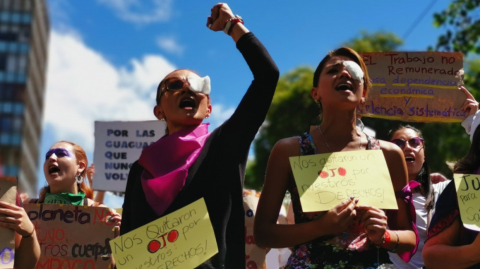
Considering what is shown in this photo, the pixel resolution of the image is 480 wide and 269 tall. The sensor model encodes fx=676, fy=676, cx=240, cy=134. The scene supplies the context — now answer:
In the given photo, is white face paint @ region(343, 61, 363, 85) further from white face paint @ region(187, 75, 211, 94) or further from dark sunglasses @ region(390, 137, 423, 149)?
dark sunglasses @ region(390, 137, 423, 149)

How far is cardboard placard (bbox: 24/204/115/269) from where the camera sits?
14.0 feet

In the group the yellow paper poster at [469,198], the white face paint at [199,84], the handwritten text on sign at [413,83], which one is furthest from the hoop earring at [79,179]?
the yellow paper poster at [469,198]

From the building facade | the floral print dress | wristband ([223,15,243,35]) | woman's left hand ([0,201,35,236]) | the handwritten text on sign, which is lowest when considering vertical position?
the floral print dress

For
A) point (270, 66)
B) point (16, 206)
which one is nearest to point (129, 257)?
point (16, 206)

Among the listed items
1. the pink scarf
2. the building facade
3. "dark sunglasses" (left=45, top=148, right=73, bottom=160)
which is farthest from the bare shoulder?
the building facade

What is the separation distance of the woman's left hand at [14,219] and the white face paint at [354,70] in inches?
64.2

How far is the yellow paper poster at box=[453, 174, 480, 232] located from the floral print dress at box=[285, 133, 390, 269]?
1.18 ft

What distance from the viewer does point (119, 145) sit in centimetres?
686

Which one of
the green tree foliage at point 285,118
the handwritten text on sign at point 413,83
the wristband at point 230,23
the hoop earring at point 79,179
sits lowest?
the hoop earring at point 79,179

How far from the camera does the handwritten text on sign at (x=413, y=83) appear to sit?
484 cm

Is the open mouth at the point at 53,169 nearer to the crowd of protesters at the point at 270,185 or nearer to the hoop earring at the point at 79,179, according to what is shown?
the hoop earring at the point at 79,179

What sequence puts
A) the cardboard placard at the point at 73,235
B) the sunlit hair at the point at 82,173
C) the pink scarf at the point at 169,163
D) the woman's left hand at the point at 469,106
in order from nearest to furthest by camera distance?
1. the pink scarf at the point at 169,163
2. the cardboard placard at the point at 73,235
3. the sunlit hair at the point at 82,173
4. the woman's left hand at the point at 469,106

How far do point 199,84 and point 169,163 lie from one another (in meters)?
0.40

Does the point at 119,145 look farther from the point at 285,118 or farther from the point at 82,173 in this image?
the point at 285,118
